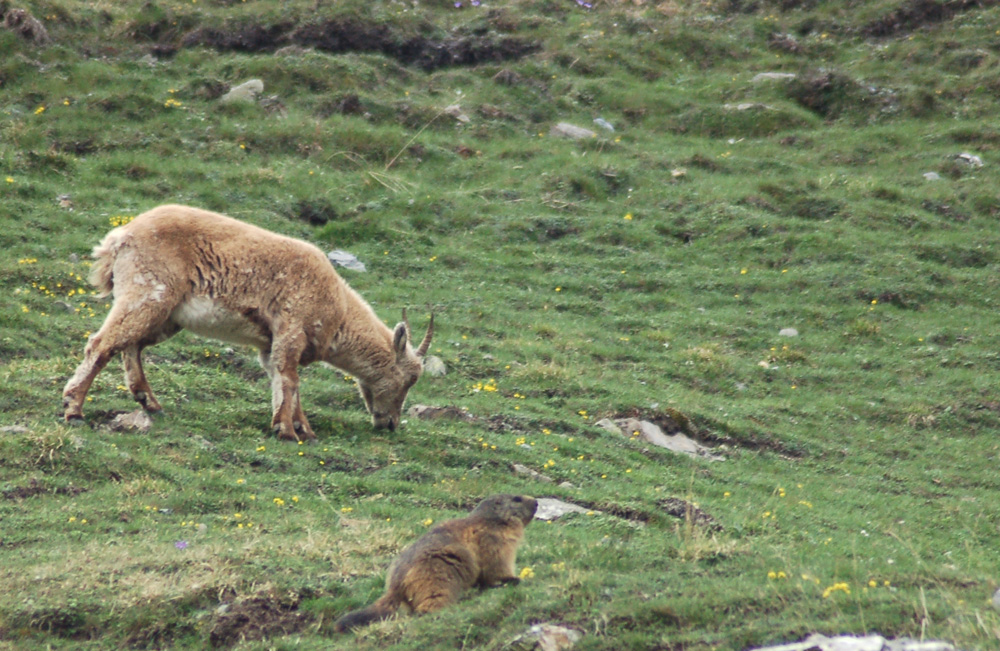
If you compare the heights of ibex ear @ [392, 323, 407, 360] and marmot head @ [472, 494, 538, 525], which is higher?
marmot head @ [472, 494, 538, 525]

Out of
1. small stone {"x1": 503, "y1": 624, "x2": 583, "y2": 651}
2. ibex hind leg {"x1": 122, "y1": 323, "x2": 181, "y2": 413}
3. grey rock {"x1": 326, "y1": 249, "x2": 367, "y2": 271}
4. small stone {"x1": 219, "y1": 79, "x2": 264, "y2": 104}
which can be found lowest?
Answer: grey rock {"x1": 326, "y1": 249, "x2": 367, "y2": 271}

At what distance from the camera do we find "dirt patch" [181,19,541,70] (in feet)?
81.4

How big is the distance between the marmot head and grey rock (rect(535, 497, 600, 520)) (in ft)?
5.79

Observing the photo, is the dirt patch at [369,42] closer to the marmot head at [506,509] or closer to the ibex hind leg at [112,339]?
the ibex hind leg at [112,339]

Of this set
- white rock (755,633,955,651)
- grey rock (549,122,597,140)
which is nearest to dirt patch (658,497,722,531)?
white rock (755,633,955,651)

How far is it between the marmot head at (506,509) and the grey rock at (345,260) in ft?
34.0

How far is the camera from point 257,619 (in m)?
6.55

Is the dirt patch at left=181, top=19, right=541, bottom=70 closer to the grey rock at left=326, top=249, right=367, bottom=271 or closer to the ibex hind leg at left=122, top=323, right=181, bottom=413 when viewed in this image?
the grey rock at left=326, top=249, right=367, bottom=271

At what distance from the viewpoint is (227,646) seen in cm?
633

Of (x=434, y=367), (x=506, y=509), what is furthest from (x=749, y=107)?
(x=506, y=509)

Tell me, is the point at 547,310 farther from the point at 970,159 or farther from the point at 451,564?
the point at 970,159

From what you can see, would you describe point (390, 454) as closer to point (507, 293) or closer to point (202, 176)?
point (507, 293)

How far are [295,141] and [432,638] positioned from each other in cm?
1673

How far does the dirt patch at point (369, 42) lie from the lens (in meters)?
24.8
